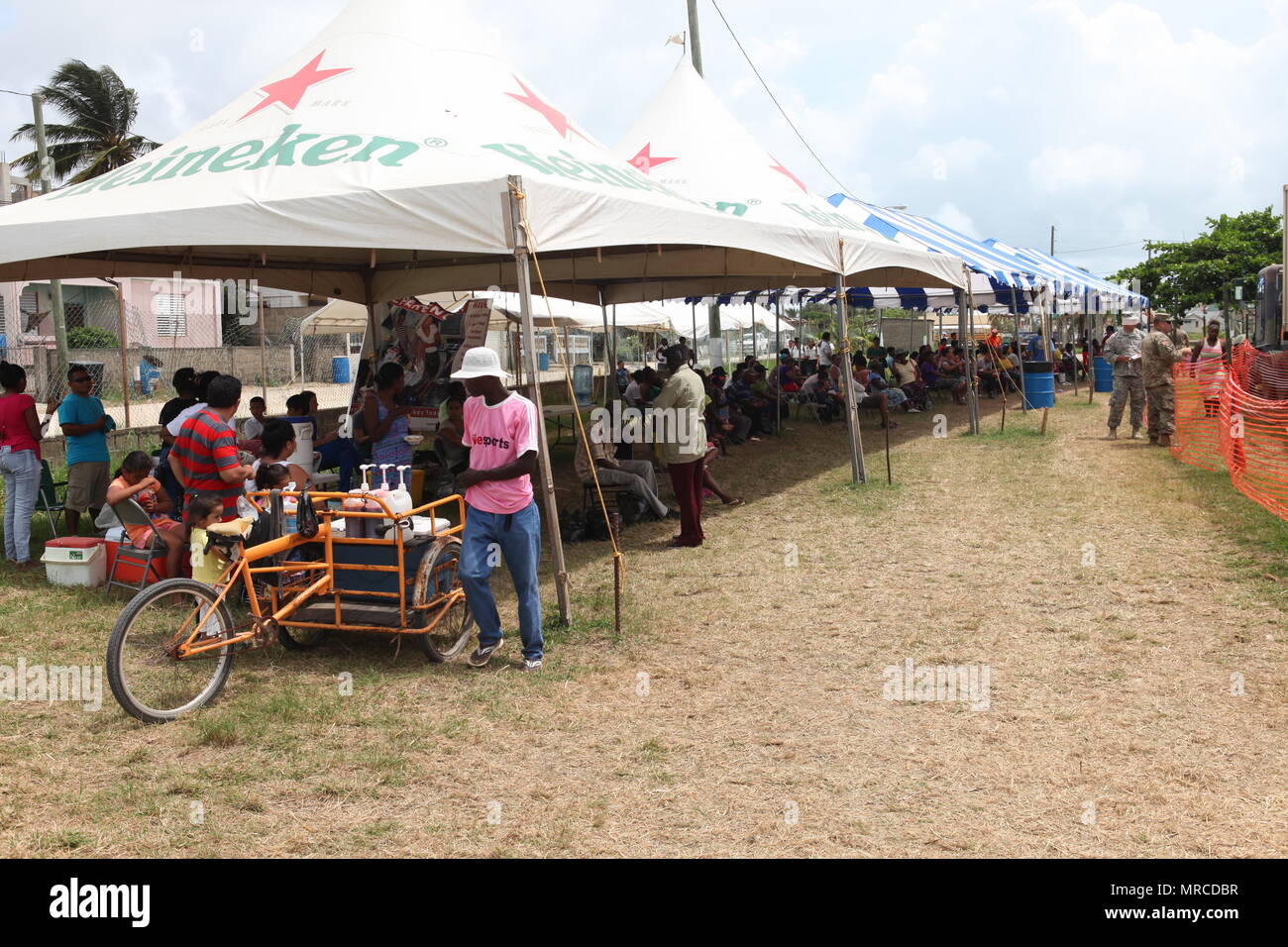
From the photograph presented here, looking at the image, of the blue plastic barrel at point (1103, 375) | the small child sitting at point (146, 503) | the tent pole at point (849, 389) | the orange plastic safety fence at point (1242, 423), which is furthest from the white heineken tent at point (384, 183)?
the blue plastic barrel at point (1103, 375)

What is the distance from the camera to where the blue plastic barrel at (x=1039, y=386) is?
20.3m

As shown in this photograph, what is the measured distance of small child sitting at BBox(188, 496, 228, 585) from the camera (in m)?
6.19

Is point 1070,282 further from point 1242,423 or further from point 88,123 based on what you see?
point 88,123

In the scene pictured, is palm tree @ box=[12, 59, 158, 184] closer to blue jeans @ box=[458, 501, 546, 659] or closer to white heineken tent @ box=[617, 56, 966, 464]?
white heineken tent @ box=[617, 56, 966, 464]

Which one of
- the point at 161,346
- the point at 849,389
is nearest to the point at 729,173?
the point at 849,389

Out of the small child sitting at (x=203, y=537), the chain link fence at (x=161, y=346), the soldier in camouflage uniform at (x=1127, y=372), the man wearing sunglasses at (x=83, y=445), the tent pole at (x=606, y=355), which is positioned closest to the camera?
the small child sitting at (x=203, y=537)

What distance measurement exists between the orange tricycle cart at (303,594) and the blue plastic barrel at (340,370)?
31879 millimetres

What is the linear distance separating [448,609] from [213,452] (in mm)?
1823

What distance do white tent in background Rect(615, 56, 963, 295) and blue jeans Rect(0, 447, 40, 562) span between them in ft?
22.2

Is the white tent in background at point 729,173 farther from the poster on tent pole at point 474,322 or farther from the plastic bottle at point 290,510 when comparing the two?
the plastic bottle at point 290,510

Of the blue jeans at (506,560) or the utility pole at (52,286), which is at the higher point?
the utility pole at (52,286)

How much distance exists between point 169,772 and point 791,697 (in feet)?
9.39

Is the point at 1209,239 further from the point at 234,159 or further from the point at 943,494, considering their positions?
the point at 234,159

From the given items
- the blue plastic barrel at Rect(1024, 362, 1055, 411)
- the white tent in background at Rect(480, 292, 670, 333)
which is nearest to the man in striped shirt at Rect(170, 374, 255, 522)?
the white tent in background at Rect(480, 292, 670, 333)
